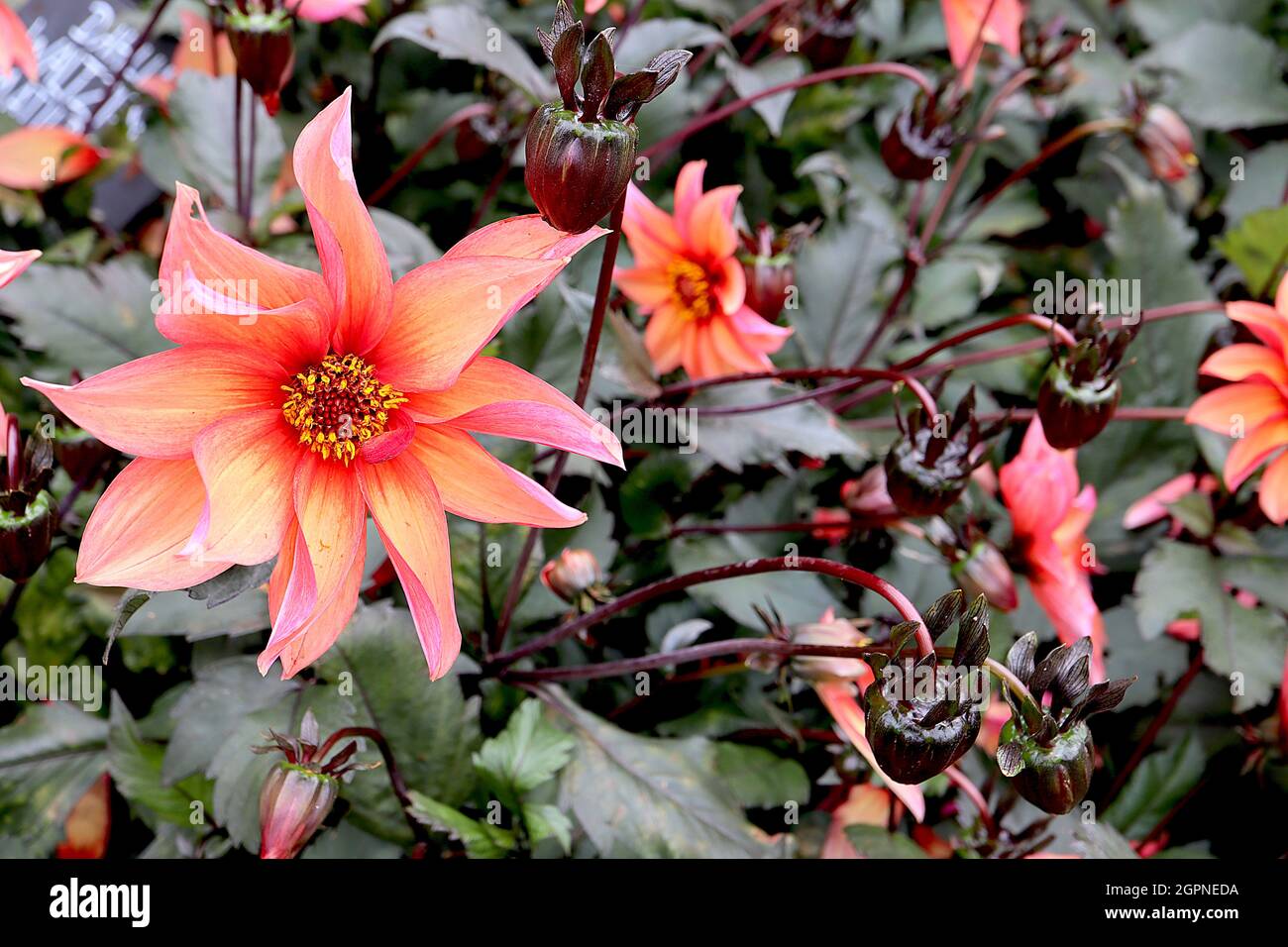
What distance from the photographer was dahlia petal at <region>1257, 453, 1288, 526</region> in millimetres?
910

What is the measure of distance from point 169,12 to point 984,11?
100cm

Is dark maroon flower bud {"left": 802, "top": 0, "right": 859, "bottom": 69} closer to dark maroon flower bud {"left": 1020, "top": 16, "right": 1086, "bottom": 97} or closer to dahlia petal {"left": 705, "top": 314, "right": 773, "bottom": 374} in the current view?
dark maroon flower bud {"left": 1020, "top": 16, "right": 1086, "bottom": 97}

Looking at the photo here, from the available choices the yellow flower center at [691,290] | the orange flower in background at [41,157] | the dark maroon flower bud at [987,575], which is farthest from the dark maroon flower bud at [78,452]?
the dark maroon flower bud at [987,575]

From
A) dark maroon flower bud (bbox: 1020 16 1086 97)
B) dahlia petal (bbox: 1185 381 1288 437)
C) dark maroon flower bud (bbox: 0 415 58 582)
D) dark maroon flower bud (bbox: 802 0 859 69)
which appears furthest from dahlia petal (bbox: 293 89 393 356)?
dark maroon flower bud (bbox: 1020 16 1086 97)

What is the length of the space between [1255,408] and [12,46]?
120 centimetres

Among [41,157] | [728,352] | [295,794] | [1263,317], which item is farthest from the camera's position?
[41,157]

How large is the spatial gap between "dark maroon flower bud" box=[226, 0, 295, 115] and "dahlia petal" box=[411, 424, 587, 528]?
1.32 ft

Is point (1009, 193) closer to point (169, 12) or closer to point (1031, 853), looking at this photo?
point (1031, 853)

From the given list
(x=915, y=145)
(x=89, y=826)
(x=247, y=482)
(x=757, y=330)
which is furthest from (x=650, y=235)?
(x=89, y=826)

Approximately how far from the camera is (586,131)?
568 millimetres

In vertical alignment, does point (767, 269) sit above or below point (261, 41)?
below

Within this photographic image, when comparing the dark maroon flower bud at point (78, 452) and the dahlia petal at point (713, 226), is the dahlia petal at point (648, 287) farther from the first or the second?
the dark maroon flower bud at point (78, 452)

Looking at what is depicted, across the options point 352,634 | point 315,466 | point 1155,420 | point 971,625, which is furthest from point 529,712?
point 1155,420

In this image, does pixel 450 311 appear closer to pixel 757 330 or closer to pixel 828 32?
pixel 757 330
